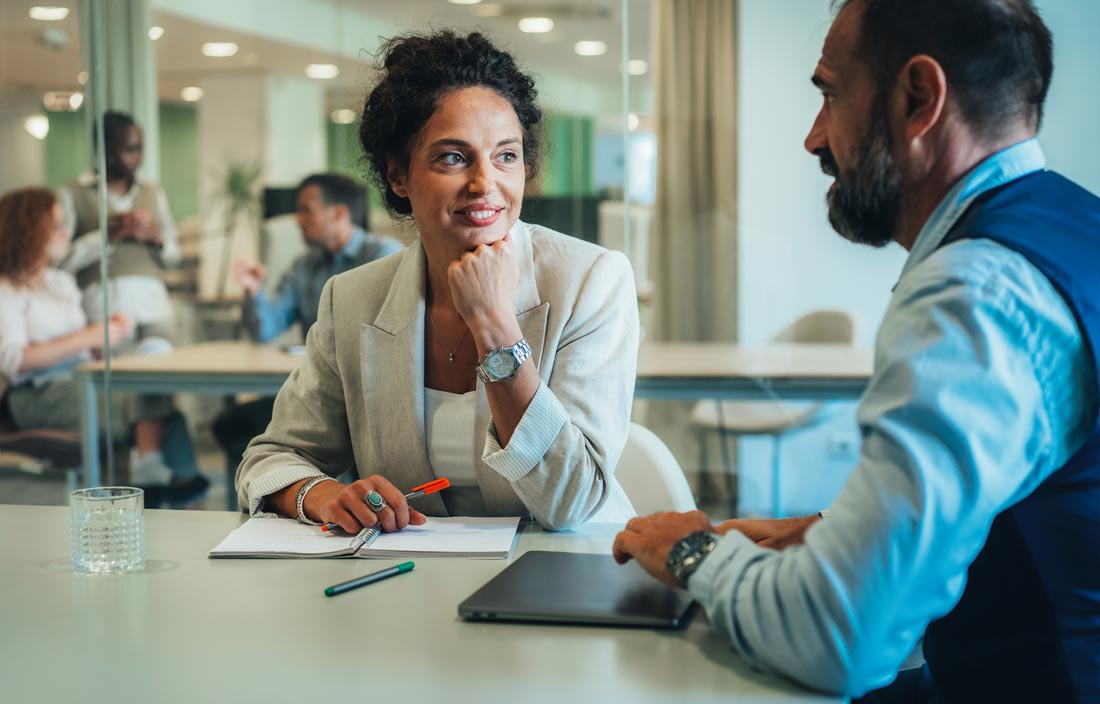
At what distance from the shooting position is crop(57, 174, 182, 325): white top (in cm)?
443

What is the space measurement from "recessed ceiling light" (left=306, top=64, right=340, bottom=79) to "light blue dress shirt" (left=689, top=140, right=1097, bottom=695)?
4.29 m

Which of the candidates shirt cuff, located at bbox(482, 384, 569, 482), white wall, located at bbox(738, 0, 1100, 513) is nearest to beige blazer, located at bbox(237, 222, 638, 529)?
shirt cuff, located at bbox(482, 384, 569, 482)

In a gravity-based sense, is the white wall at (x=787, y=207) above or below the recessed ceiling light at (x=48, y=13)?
below

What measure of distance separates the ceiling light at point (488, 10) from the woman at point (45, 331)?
1.89 metres

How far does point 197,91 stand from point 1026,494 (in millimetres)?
4488

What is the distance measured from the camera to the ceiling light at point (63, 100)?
14.9 ft

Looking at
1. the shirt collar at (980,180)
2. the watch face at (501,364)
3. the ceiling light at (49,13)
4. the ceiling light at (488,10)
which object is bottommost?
the watch face at (501,364)

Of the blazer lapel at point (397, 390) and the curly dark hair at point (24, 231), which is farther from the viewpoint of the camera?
the curly dark hair at point (24, 231)

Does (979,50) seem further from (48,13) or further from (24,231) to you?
(48,13)

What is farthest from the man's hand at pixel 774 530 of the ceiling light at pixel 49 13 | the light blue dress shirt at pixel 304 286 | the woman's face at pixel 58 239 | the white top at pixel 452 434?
the ceiling light at pixel 49 13

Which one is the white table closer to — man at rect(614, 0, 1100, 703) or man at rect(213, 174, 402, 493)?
man at rect(614, 0, 1100, 703)

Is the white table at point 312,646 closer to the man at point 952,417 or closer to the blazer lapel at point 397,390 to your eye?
the man at point 952,417

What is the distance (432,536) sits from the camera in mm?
1476

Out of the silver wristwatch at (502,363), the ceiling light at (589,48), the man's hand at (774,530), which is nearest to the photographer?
the man's hand at (774,530)
